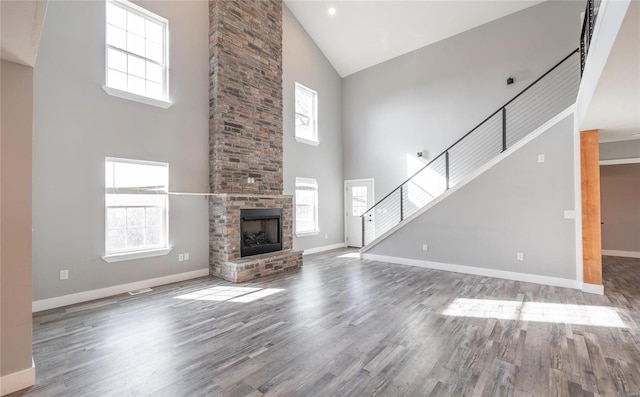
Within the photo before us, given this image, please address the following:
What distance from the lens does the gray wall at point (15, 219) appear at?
211cm

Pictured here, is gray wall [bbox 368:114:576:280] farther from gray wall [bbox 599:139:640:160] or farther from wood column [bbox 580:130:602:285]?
gray wall [bbox 599:139:640:160]

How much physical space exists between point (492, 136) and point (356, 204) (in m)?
3.98

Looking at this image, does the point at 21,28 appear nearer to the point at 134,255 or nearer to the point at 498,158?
the point at 134,255

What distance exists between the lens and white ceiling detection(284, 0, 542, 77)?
651 cm

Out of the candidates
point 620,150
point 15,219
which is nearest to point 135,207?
point 15,219

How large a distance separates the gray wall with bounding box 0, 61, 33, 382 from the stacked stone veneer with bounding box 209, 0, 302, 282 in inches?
117

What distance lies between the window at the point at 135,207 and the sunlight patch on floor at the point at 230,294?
1.15m

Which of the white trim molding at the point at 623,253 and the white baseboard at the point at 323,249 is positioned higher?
the white trim molding at the point at 623,253

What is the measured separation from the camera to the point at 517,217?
5.11 m

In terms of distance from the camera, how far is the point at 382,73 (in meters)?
8.42

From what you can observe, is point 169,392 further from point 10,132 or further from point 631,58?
point 631,58

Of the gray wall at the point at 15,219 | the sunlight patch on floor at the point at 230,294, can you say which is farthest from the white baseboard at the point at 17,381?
the sunlight patch on floor at the point at 230,294

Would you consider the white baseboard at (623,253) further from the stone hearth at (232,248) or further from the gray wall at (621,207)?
the stone hearth at (232,248)

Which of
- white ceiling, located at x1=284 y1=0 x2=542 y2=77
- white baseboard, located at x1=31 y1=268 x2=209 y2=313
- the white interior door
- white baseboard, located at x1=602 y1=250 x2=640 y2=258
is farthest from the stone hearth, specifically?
white baseboard, located at x1=602 y1=250 x2=640 y2=258
